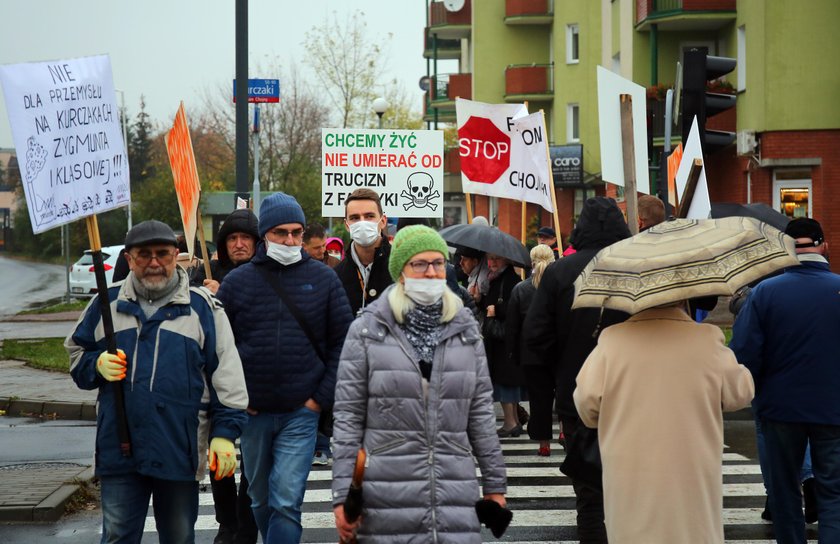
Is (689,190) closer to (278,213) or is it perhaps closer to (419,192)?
(278,213)

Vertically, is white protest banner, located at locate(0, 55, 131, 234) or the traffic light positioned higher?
the traffic light

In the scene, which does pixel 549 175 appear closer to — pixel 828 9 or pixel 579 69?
pixel 828 9

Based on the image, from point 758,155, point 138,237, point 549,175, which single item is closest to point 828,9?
point 758,155

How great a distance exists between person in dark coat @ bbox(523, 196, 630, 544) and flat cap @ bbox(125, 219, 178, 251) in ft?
7.02

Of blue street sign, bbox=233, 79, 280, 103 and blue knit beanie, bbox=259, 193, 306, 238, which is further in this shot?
blue street sign, bbox=233, 79, 280, 103

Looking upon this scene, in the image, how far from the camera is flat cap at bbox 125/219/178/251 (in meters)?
5.62

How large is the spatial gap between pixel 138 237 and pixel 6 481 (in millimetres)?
4840

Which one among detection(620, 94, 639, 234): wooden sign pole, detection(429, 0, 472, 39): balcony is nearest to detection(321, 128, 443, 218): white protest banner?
detection(620, 94, 639, 234): wooden sign pole

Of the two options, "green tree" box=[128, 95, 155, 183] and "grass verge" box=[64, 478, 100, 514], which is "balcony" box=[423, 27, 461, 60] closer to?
"green tree" box=[128, 95, 155, 183]

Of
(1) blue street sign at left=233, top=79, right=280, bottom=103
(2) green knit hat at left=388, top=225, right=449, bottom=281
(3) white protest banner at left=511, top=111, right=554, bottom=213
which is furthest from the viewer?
(1) blue street sign at left=233, top=79, right=280, bottom=103

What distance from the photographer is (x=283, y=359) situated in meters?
6.43

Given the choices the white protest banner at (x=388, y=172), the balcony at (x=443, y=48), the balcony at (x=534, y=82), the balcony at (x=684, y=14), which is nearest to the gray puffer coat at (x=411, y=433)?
the white protest banner at (x=388, y=172)

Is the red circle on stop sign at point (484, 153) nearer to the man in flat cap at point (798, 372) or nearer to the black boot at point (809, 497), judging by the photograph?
the black boot at point (809, 497)

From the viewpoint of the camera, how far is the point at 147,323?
5566 millimetres
